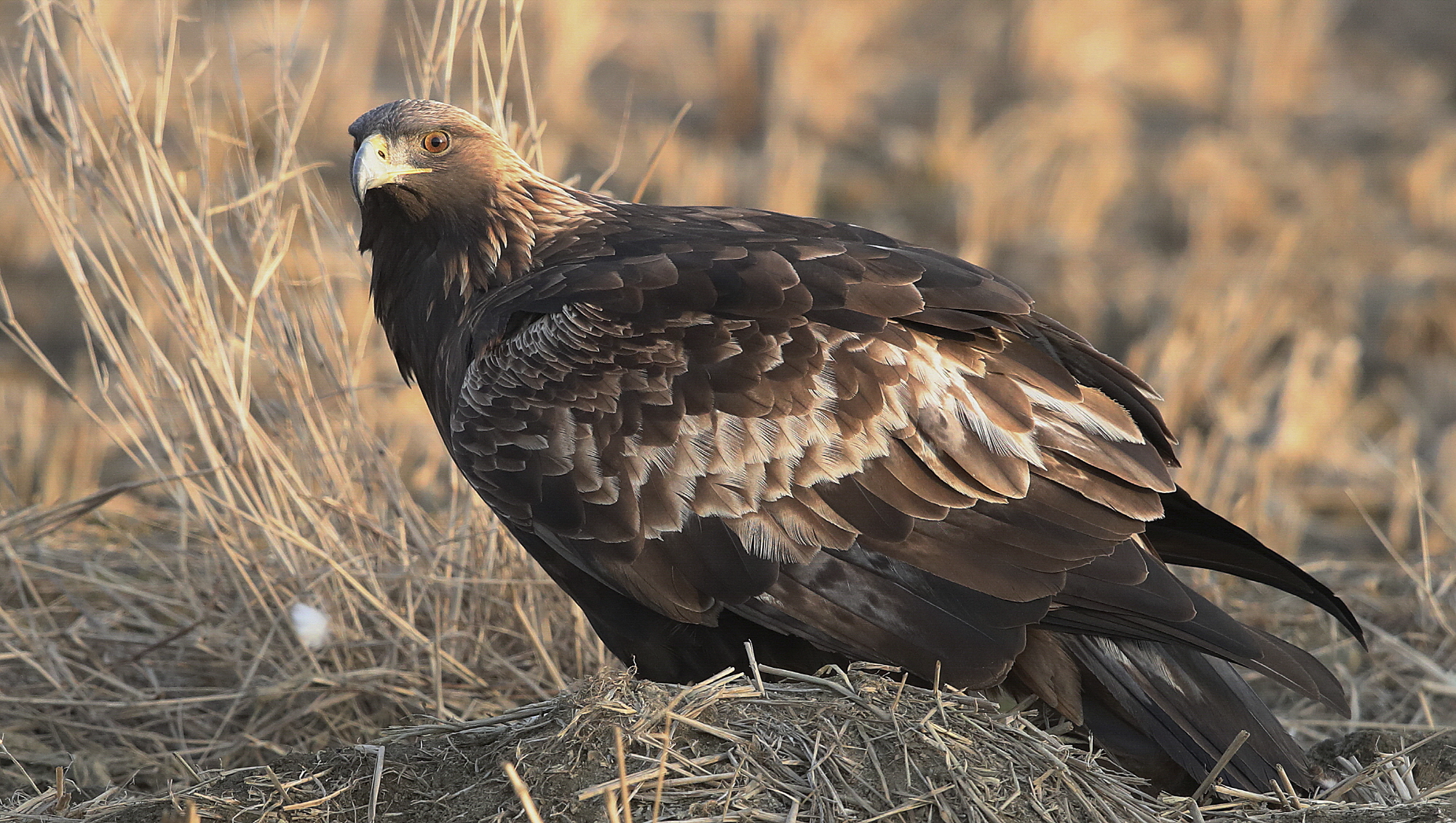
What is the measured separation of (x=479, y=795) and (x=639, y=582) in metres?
0.72

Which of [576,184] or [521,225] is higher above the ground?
[521,225]

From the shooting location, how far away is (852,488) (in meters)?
3.80

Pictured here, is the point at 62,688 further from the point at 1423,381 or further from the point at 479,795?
the point at 1423,381

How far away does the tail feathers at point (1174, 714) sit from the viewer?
3.83 m

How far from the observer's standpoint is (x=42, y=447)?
756 cm

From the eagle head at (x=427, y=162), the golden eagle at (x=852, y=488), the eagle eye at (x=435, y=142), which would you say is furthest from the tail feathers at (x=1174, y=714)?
the eagle eye at (x=435, y=142)

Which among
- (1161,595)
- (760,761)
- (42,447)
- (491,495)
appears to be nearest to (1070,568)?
(1161,595)

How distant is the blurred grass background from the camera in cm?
466

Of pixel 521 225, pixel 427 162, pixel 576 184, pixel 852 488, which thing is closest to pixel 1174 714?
pixel 852 488

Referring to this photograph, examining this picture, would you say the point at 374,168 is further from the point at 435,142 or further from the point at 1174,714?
the point at 1174,714

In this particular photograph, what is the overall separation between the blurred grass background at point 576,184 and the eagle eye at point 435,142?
442 mm

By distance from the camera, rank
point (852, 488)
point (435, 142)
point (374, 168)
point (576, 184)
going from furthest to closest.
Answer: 1. point (576, 184)
2. point (435, 142)
3. point (374, 168)
4. point (852, 488)

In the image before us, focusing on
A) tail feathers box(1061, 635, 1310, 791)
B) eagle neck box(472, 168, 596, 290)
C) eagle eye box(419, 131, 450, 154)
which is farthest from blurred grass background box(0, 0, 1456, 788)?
tail feathers box(1061, 635, 1310, 791)

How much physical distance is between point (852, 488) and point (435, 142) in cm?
160
